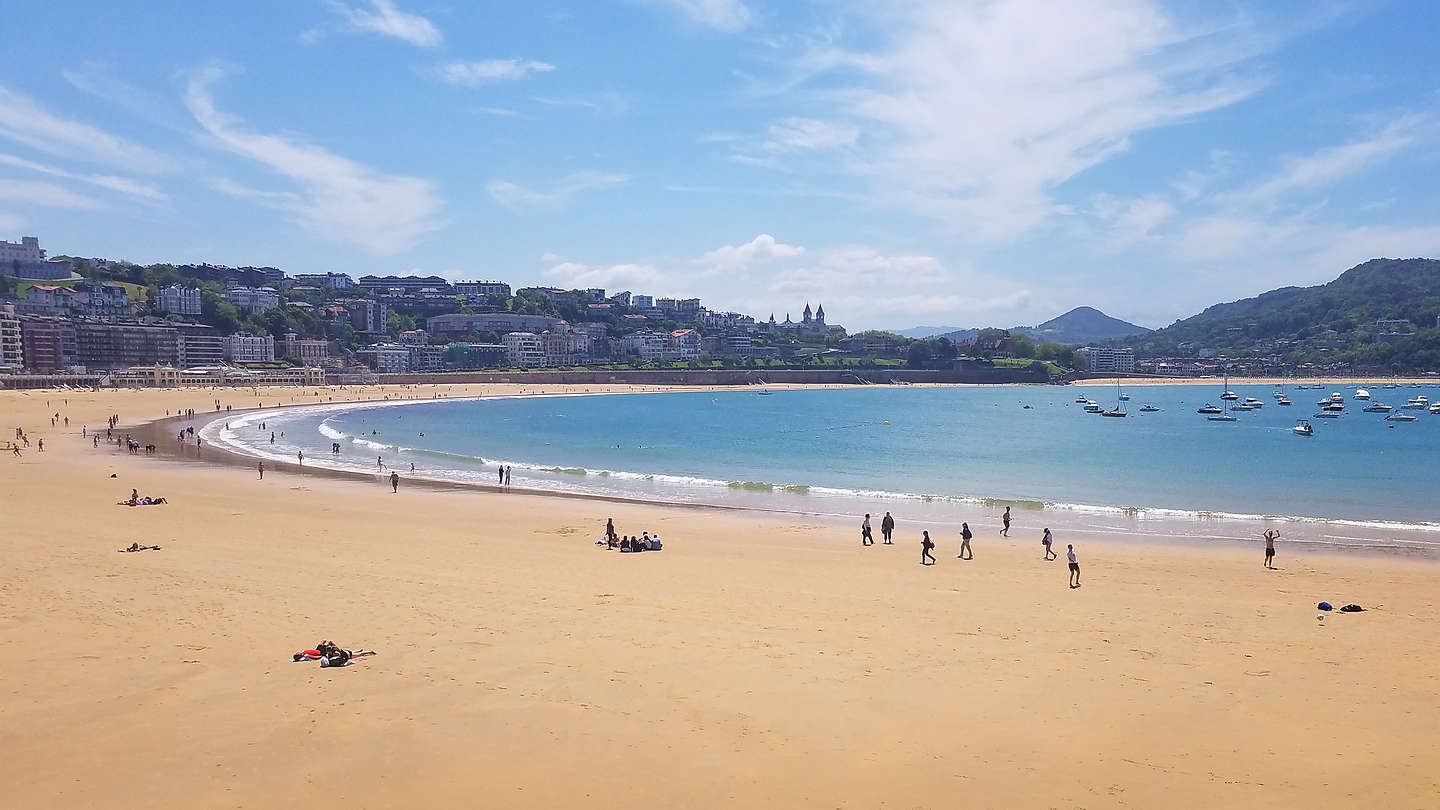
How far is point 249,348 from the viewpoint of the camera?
141 metres

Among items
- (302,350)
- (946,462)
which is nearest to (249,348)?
(302,350)

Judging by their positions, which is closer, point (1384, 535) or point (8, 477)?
point (1384, 535)

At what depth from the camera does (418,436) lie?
5541cm

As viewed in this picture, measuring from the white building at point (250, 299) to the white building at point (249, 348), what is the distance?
75.8ft

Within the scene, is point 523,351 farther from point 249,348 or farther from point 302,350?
point 249,348

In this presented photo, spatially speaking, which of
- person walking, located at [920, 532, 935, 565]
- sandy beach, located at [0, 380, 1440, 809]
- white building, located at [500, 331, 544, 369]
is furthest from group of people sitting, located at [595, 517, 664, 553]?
white building, located at [500, 331, 544, 369]

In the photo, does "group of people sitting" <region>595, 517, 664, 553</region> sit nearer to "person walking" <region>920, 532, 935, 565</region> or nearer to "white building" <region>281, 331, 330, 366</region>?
"person walking" <region>920, 532, 935, 565</region>

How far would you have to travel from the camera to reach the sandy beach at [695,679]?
7.15 m

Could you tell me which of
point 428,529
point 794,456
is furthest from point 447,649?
point 794,456

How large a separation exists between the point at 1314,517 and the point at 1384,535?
3.07 metres

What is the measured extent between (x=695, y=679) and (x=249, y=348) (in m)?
152

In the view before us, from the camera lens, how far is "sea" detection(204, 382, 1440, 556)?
25.8 metres

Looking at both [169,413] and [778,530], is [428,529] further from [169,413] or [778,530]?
[169,413]

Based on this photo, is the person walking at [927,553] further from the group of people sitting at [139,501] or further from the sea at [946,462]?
the group of people sitting at [139,501]
